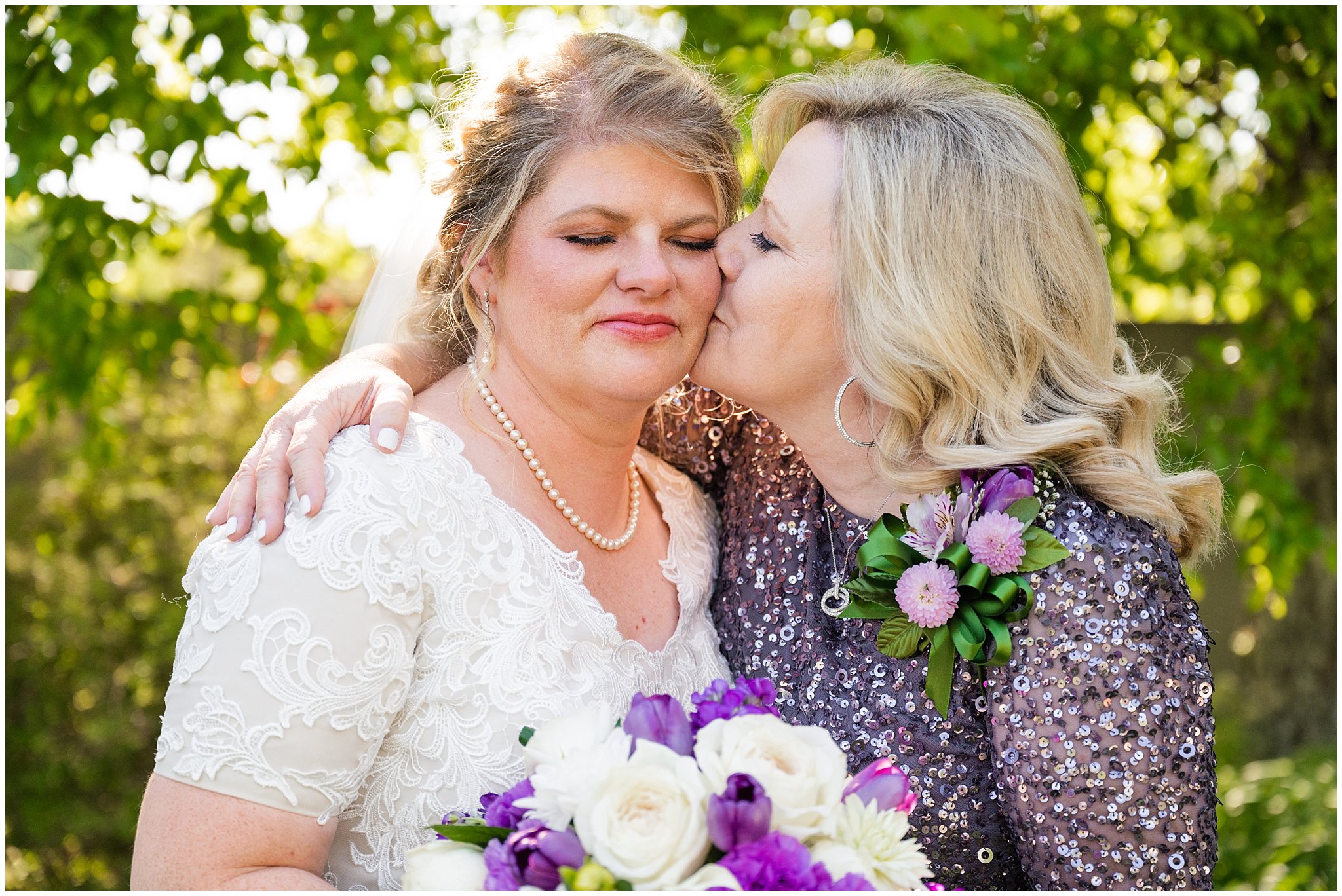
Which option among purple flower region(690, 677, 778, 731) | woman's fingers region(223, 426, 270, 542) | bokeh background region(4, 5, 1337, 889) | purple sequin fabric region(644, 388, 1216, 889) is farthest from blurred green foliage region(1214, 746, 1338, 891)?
woman's fingers region(223, 426, 270, 542)

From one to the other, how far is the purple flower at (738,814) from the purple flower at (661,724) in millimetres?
154

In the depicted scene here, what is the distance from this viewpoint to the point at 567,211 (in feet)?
8.04

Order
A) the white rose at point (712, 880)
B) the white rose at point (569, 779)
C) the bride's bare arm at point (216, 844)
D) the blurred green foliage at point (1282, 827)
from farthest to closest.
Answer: the blurred green foliage at point (1282, 827) < the bride's bare arm at point (216, 844) < the white rose at point (569, 779) < the white rose at point (712, 880)

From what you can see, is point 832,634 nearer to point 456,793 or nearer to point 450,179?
point 456,793

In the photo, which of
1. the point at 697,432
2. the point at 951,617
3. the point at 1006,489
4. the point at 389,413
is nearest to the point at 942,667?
the point at 951,617

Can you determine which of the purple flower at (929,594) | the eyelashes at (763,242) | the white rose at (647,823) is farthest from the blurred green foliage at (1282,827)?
the white rose at (647,823)

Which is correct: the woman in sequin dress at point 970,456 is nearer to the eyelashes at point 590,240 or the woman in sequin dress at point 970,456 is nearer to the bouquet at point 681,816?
the eyelashes at point 590,240

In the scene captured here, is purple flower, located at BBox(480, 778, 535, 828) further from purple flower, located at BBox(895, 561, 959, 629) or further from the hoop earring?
the hoop earring

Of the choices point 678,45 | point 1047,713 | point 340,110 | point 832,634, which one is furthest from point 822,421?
point 340,110

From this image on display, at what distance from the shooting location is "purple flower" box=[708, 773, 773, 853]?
1567 millimetres

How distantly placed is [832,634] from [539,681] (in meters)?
0.72

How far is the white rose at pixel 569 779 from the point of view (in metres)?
1.63

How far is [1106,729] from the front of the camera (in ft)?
6.82

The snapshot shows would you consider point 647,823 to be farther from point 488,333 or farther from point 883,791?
point 488,333
